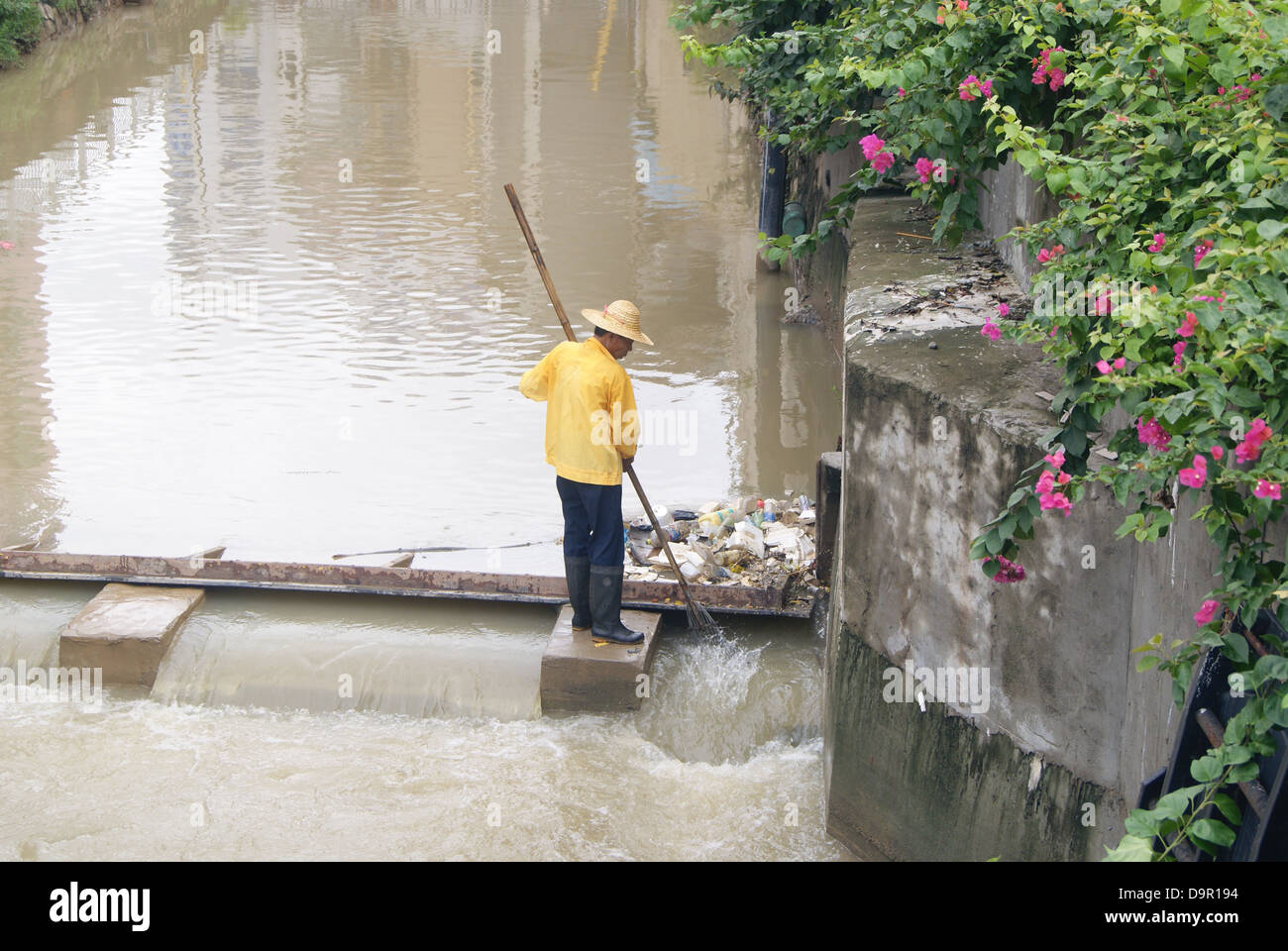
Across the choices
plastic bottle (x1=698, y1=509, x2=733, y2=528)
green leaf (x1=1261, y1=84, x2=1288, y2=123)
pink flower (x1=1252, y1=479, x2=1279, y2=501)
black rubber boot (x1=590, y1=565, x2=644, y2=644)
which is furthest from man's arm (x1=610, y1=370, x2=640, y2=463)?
pink flower (x1=1252, y1=479, x2=1279, y2=501)

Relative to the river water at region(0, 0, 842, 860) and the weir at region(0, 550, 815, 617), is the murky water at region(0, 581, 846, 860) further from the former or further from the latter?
the weir at region(0, 550, 815, 617)

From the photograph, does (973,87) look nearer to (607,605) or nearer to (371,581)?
(607,605)

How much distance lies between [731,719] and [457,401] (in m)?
4.46

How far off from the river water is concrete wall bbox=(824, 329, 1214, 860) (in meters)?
0.64

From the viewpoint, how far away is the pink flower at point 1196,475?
101 inches

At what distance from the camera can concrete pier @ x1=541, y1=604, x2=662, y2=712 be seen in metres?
5.93

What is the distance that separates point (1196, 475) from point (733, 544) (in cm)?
446

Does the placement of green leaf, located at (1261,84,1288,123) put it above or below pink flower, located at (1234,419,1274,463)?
above

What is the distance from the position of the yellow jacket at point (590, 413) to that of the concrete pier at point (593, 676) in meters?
0.80

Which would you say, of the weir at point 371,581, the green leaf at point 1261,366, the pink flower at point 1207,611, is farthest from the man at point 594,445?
the green leaf at point 1261,366

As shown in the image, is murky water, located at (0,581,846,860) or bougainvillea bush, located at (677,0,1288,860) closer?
bougainvillea bush, located at (677,0,1288,860)

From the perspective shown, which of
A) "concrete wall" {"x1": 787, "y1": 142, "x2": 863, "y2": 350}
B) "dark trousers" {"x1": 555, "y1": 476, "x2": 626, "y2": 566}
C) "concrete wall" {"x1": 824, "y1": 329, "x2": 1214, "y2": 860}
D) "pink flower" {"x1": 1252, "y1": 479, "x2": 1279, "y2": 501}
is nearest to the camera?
"pink flower" {"x1": 1252, "y1": 479, "x2": 1279, "y2": 501}

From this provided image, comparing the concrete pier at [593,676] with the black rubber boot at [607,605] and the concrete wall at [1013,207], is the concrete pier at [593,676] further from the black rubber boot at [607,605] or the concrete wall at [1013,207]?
the concrete wall at [1013,207]

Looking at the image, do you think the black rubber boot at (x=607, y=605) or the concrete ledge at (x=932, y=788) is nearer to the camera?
the concrete ledge at (x=932, y=788)
